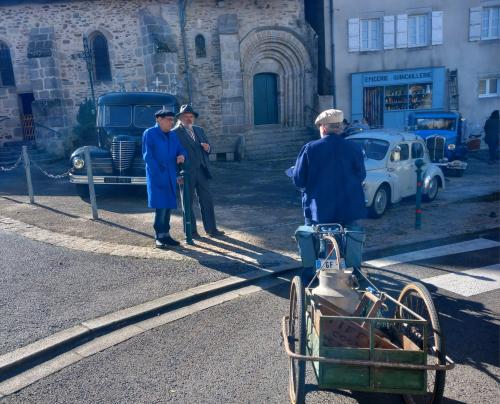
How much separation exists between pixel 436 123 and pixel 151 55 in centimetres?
1066

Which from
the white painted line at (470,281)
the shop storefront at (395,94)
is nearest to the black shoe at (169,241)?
the white painted line at (470,281)

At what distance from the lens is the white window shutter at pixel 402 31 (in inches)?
798

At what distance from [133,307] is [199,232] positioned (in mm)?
3103

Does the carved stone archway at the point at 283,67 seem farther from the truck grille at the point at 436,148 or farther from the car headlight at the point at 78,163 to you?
the car headlight at the point at 78,163

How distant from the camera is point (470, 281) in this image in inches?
228

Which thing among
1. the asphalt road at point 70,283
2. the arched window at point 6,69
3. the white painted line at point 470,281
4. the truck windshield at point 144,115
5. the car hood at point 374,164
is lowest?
the white painted line at point 470,281

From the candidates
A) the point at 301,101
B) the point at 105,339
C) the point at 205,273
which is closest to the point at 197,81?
the point at 301,101

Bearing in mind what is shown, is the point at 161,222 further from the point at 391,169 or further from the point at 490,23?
the point at 490,23

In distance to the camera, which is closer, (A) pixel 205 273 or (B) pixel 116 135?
(A) pixel 205 273

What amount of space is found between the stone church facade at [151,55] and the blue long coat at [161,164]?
11386 millimetres

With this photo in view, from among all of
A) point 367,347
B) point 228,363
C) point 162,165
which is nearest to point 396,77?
point 162,165

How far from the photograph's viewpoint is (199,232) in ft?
26.7

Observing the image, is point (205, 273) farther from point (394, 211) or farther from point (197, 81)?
point (197, 81)

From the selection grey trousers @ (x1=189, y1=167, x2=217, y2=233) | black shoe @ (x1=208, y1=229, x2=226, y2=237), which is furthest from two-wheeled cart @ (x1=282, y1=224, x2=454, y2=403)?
black shoe @ (x1=208, y1=229, x2=226, y2=237)
